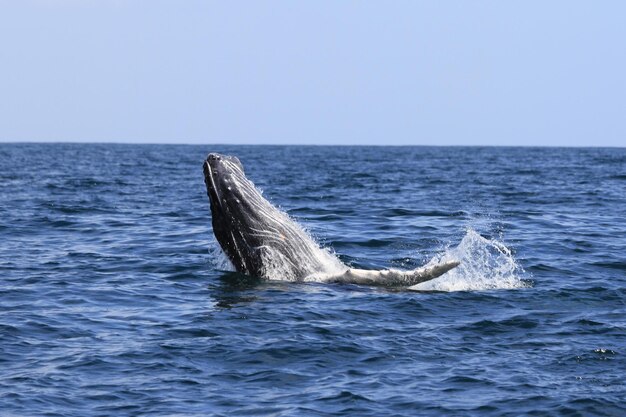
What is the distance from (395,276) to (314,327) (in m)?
3.15

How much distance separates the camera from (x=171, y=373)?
1189 centimetres

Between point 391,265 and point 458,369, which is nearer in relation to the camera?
point 458,369

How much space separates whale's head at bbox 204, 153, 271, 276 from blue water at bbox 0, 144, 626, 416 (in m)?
0.52

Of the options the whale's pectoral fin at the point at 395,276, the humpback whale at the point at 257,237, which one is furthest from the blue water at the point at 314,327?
the humpback whale at the point at 257,237

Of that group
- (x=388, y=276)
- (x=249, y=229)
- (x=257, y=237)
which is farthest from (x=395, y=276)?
(x=249, y=229)

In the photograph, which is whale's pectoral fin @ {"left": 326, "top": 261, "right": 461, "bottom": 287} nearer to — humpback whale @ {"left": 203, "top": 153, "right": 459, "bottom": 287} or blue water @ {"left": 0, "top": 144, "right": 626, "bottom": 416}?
humpback whale @ {"left": 203, "top": 153, "right": 459, "bottom": 287}

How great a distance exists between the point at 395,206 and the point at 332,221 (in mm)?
5177

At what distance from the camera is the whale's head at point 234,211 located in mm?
17109

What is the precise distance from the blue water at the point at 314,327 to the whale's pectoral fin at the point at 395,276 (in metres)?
0.26

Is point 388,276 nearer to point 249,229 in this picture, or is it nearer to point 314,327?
point 249,229

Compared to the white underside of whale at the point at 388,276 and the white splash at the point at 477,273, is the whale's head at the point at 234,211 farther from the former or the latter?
the white splash at the point at 477,273

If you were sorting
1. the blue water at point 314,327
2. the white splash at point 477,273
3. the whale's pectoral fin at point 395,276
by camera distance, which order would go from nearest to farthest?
the blue water at point 314,327, the whale's pectoral fin at point 395,276, the white splash at point 477,273

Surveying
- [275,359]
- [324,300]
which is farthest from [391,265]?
[275,359]

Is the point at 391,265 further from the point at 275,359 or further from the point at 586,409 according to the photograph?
the point at 586,409
